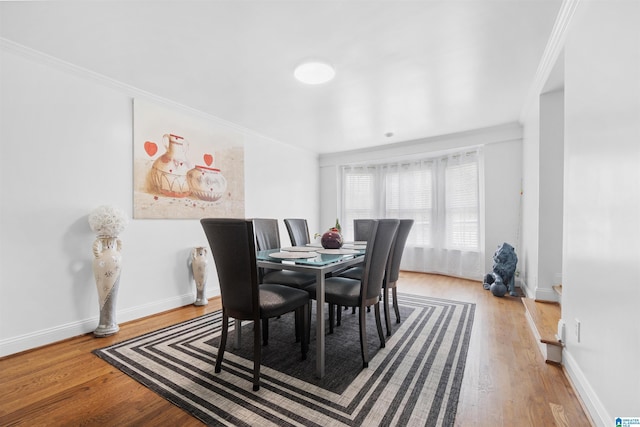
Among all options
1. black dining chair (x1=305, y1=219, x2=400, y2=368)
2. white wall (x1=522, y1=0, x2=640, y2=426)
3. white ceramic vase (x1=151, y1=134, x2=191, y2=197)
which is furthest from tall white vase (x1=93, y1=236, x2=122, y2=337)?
white wall (x1=522, y1=0, x2=640, y2=426)

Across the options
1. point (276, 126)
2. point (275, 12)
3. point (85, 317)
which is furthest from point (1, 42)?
point (276, 126)

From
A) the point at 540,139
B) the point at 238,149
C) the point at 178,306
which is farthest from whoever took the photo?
the point at 238,149

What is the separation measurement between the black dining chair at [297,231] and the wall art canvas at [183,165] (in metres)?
1.08

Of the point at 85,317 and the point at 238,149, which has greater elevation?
the point at 238,149

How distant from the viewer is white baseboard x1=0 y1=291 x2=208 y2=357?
2154 mm

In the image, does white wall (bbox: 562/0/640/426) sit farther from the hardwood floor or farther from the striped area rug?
the striped area rug

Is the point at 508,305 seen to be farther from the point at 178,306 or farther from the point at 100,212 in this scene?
the point at 100,212

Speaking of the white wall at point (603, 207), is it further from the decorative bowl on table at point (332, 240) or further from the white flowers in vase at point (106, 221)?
the white flowers in vase at point (106, 221)

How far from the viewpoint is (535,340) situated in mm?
2328

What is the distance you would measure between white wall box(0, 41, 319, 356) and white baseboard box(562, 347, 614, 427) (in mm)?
3641

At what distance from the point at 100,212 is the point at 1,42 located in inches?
56.8

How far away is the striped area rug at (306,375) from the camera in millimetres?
1469

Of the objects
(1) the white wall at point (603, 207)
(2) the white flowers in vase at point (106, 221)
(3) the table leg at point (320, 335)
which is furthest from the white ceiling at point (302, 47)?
(3) the table leg at point (320, 335)

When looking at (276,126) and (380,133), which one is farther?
(380,133)
